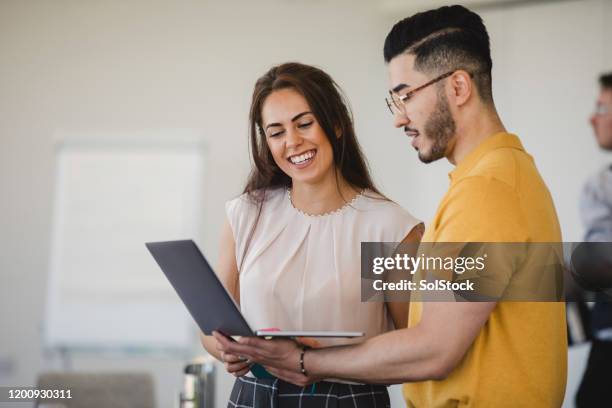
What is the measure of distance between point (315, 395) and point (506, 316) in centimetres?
52

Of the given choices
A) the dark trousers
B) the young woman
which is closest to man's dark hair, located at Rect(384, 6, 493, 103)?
the young woman

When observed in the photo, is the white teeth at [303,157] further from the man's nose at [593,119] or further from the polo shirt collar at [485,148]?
the man's nose at [593,119]

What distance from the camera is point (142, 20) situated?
446 cm

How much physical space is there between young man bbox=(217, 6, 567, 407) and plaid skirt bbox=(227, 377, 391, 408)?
169mm

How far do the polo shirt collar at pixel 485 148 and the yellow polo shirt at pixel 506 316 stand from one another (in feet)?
0.10

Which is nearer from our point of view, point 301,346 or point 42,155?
point 301,346

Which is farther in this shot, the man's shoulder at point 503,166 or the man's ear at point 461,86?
the man's ear at point 461,86

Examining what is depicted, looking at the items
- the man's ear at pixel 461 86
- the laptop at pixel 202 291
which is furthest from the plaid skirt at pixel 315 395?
the man's ear at pixel 461 86

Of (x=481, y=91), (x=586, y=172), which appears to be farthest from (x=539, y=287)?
(x=586, y=172)

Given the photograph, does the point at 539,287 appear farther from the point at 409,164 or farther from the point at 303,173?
the point at 409,164

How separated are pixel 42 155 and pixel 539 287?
3792 millimetres

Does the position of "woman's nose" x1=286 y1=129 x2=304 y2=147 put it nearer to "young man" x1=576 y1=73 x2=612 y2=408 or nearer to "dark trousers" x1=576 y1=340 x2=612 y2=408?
"young man" x1=576 y1=73 x2=612 y2=408

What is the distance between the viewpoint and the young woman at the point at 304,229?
5.35 feet

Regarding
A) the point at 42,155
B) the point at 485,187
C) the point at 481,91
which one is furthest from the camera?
the point at 42,155
